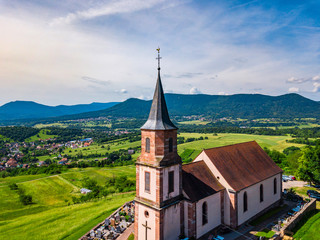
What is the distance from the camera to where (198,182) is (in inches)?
1046

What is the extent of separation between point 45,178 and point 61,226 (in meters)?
50.8

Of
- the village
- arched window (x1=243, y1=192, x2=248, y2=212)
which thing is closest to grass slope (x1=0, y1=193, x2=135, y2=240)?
arched window (x1=243, y1=192, x2=248, y2=212)

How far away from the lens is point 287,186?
4625 cm

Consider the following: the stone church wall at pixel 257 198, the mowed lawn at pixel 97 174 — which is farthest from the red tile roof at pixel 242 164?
the mowed lawn at pixel 97 174

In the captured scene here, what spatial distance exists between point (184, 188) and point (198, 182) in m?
2.74

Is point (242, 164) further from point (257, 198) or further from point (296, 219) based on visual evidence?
point (296, 219)

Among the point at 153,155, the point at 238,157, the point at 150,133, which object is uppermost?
the point at 150,133

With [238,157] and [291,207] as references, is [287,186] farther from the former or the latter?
[238,157]

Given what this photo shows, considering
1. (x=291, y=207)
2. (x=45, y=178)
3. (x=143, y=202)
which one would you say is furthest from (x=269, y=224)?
(x=45, y=178)

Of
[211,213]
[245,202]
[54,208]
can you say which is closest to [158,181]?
[211,213]

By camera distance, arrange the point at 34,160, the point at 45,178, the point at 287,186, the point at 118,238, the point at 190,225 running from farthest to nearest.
→ the point at 34,160
the point at 45,178
the point at 287,186
the point at 118,238
the point at 190,225

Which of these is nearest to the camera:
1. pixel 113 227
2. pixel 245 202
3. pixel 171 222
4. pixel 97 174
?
pixel 171 222

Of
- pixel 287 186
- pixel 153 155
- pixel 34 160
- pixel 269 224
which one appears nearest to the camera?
pixel 153 155

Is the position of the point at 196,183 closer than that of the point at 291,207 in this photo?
Yes
